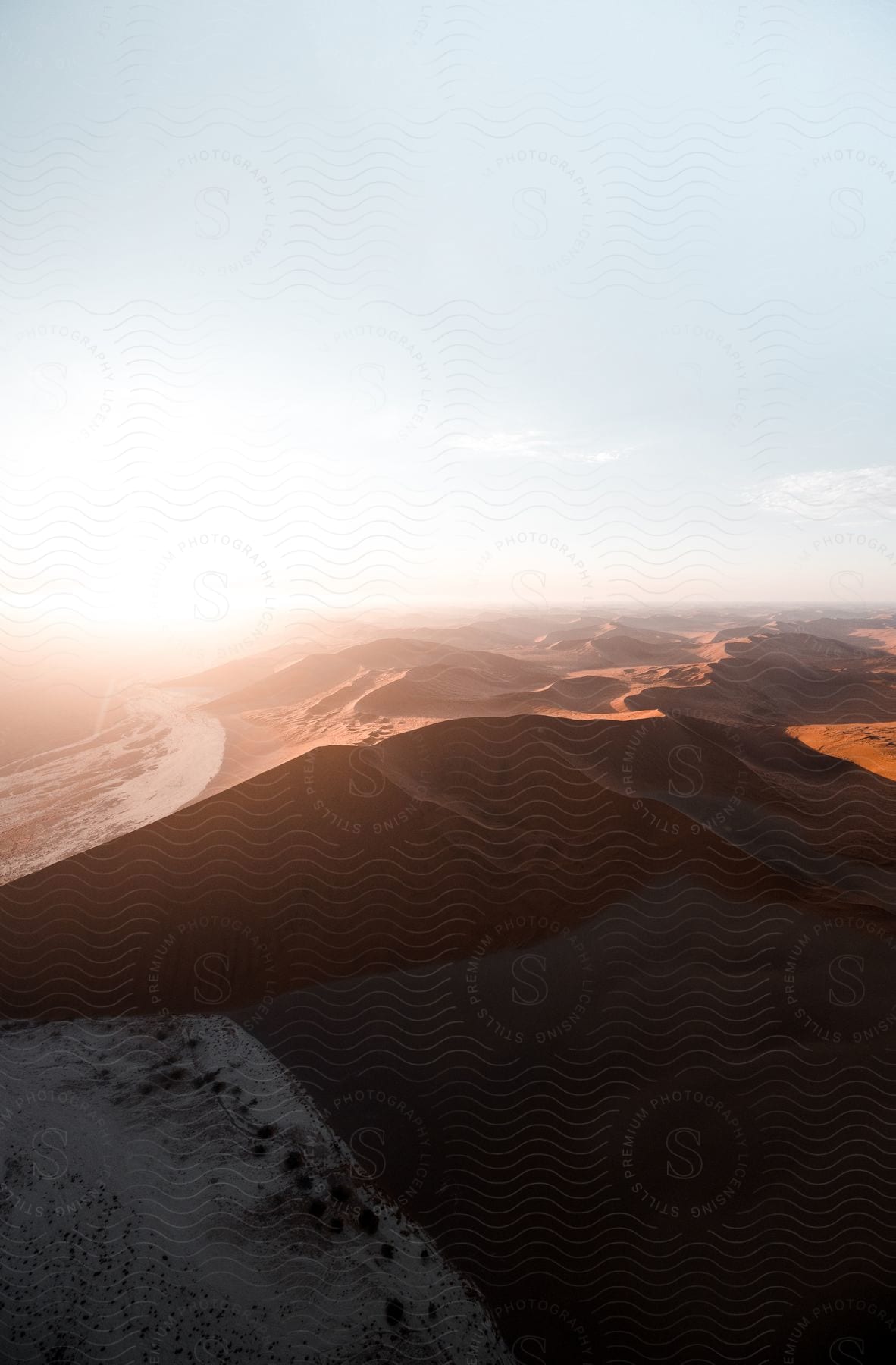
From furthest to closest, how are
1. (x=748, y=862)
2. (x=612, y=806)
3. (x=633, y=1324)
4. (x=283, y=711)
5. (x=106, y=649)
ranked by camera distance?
(x=106, y=649), (x=283, y=711), (x=612, y=806), (x=748, y=862), (x=633, y=1324)

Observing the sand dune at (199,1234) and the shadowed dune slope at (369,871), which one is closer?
the sand dune at (199,1234)

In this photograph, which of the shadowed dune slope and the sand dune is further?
the shadowed dune slope

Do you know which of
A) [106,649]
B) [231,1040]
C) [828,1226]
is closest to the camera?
[828,1226]

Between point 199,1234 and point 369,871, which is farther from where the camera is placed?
point 369,871

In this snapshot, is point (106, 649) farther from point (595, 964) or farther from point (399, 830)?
point (595, 964)

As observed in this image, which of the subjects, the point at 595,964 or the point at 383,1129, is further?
the point at 595,964

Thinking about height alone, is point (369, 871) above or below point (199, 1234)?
above

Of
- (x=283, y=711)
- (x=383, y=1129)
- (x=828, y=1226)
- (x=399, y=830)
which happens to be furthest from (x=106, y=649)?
(x=828, y=1226)

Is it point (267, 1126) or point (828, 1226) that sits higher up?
point (267, 1126)

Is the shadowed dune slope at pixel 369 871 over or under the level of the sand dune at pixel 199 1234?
over

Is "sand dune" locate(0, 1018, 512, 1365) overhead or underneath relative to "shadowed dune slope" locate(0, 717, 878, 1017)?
underneath

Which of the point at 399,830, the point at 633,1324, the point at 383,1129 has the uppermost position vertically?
the point at 399,830
